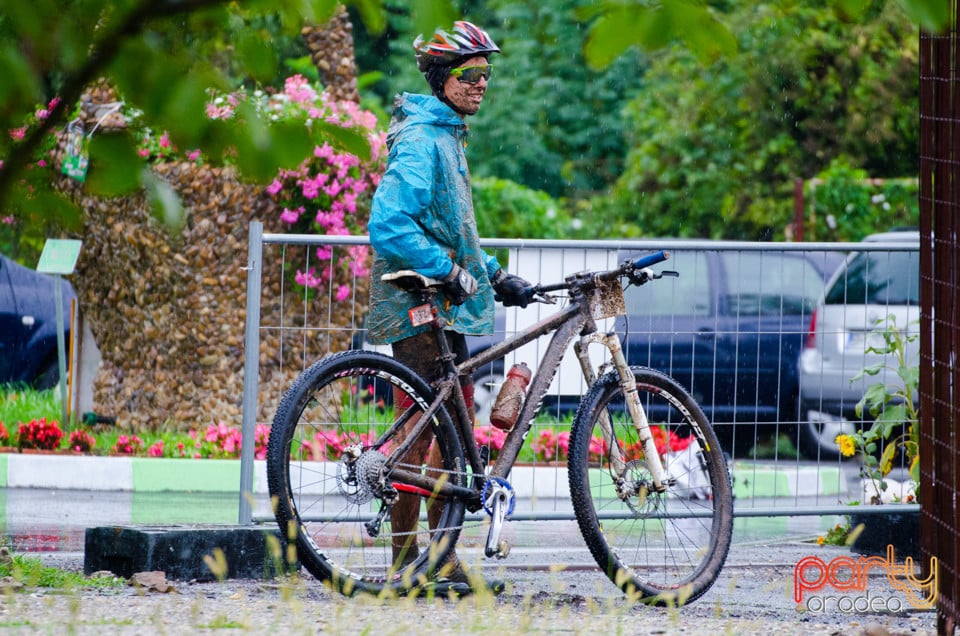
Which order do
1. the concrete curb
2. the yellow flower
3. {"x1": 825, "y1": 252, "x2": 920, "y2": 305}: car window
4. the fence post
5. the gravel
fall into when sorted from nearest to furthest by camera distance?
the gravel → the fence post → {"x1": 825, "y1": 252, "x2": 920, "y2": 305}: car window → the yellow flower → the concrete curb


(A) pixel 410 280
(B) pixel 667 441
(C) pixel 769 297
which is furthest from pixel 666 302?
(A) pixel 410 280

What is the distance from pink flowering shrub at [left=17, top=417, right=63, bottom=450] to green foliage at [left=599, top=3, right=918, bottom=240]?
12204mm

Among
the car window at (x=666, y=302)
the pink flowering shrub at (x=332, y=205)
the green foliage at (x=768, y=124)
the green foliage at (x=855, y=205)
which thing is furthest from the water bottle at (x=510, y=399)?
the green foliage at (x=768, y=124)

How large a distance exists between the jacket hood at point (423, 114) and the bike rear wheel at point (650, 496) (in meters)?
1.06

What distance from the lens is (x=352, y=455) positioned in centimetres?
487

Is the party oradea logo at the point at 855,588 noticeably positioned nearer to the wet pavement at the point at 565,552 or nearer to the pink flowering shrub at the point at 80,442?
the wet pavement at the point at 565,552

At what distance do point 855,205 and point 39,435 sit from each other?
11964 mm

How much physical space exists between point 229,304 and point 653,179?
12.6m

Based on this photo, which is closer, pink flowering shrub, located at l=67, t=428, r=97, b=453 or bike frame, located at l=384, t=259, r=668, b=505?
bike frame, located at l=384, t=259, r=668, b=505

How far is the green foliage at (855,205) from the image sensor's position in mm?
18820

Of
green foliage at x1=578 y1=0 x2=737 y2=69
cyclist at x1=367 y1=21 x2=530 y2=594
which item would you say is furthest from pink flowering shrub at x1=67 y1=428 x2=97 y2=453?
green foliage at x1=578 y1=0 x2=737 y2=69

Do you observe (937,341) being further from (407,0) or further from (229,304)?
(229,304)

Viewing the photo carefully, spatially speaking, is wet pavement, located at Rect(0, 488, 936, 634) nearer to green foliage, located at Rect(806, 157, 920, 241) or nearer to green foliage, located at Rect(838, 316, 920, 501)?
green foliage, located at Rect(838, 316, 920, 501)

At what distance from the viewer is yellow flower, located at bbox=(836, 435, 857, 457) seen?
662 centimetres
